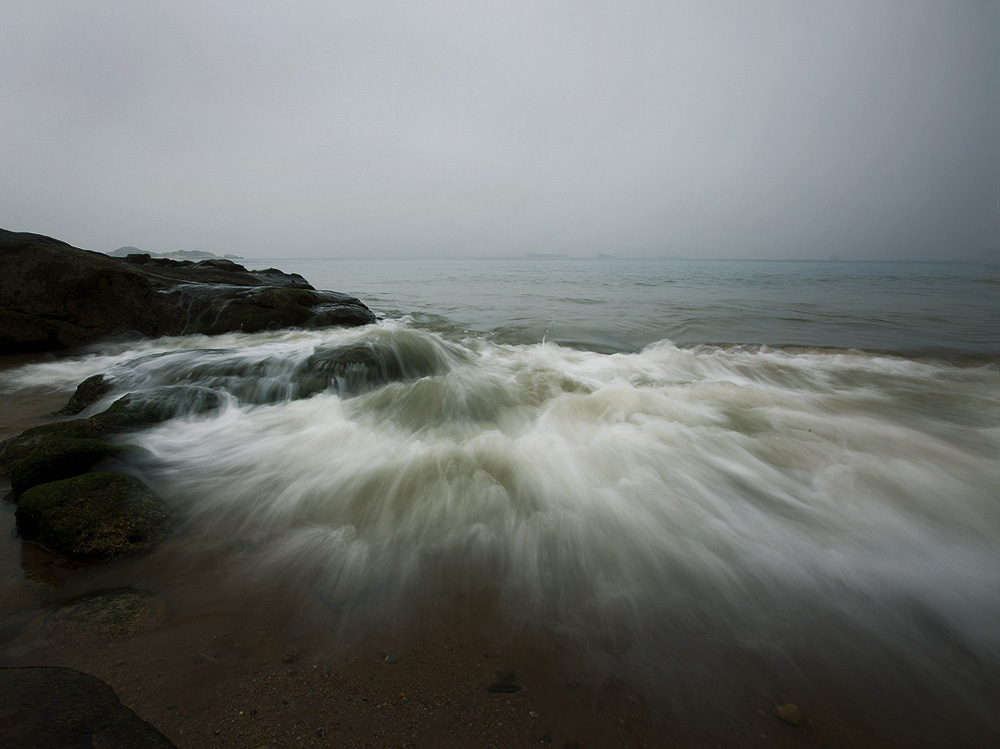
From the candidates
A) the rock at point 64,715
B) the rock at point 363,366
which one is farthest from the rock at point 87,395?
the rock at point 64,715

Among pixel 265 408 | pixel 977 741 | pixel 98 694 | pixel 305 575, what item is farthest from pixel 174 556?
pixel 977 741

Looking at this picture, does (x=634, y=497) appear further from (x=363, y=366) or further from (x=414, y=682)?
(x=363, y=366)

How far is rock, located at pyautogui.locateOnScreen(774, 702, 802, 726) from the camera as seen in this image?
1.66m

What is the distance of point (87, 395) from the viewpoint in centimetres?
520

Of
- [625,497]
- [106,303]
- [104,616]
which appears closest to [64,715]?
[104,616]

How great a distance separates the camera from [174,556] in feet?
8.27

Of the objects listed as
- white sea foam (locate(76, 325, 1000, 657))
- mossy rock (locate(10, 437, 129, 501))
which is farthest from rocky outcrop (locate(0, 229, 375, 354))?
mossy rock (locate(10, 437, 129, 501))

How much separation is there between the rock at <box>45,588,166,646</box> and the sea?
0.41 m

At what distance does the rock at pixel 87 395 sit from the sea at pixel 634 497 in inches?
5.2

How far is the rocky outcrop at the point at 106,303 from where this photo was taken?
801 cm

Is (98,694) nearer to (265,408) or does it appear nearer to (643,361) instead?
(265,408)

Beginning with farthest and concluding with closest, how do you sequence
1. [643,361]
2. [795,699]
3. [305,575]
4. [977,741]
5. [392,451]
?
[643,361], [392,451], [305,575], [795,699], [977,741]

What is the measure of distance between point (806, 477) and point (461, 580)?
313 centimetres

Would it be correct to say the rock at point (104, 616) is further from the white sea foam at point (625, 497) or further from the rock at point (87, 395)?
the rock at point (87, 395)
